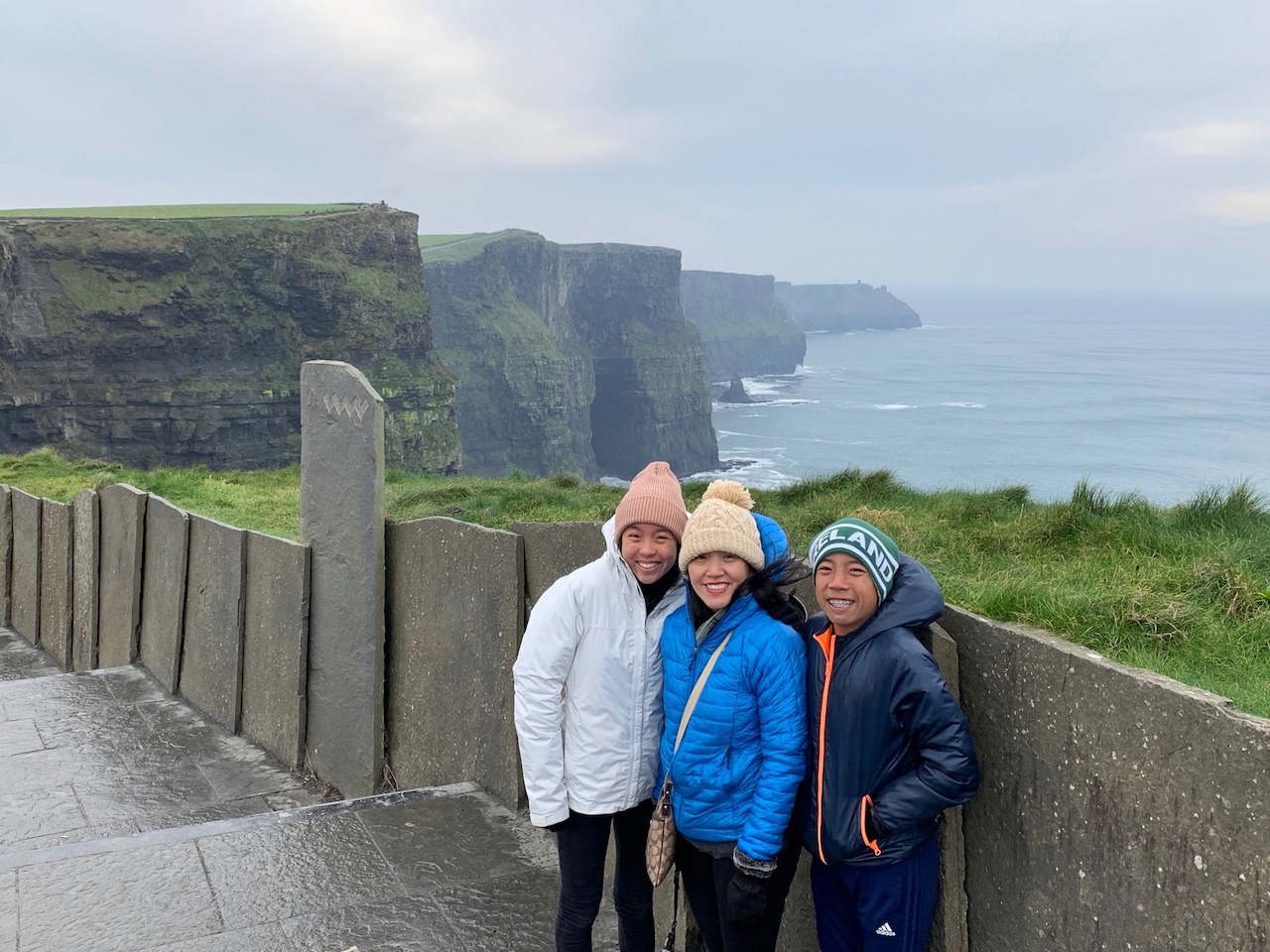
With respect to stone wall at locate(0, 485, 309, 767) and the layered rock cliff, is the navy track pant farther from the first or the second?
the layered rock cliff

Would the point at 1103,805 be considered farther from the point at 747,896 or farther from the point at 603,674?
the point at 603,674

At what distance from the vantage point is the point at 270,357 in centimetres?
6856

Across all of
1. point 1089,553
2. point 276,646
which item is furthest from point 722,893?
point 276,646

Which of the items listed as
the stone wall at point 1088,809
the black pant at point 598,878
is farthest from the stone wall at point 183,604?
the black pant at point 598,878

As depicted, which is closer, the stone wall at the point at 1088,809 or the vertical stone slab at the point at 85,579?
the stone wall at the point at 1088,809

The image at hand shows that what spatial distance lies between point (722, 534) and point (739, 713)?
57 centimetres

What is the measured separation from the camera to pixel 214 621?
8750mm

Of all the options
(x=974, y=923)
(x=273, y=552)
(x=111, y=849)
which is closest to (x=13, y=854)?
(x=111, y=849)

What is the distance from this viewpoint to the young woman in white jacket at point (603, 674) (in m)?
3.77

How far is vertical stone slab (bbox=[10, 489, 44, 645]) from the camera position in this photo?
14.2 meters

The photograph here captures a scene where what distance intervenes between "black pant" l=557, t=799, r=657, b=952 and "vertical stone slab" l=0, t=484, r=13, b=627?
14.1 meters

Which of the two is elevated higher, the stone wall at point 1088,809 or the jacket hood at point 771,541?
the jacket hood at point 771,541

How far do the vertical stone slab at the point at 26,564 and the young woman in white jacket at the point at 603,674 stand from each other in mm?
12413

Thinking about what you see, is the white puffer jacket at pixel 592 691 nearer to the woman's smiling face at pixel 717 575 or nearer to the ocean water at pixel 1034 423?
the woman's smiling face at pixel 717 575
